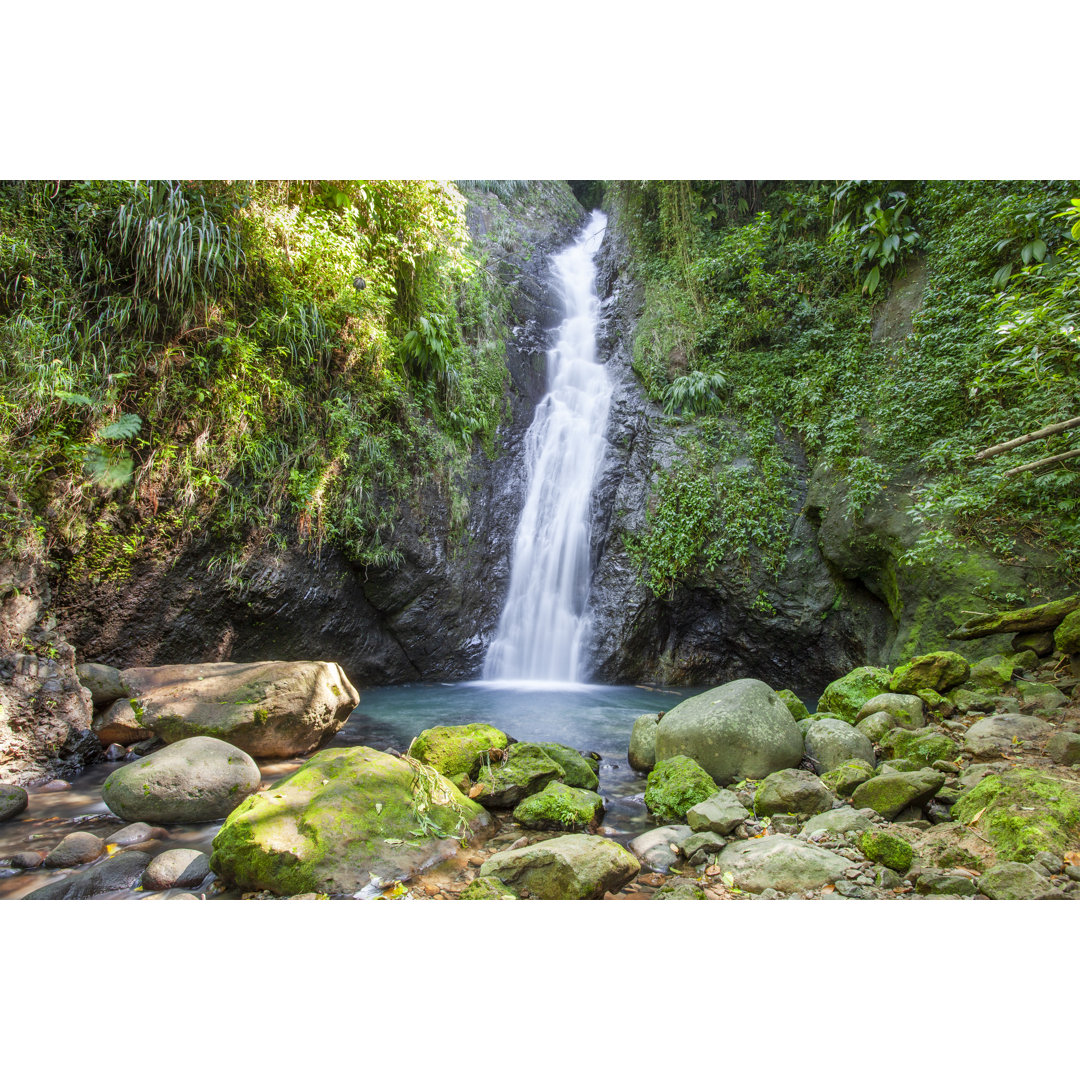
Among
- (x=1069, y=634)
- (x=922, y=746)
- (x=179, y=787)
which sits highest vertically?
(x=1069, y=634)

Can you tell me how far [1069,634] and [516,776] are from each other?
3.93 meters

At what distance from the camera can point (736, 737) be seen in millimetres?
3590

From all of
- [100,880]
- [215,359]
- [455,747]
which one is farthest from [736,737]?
[215,359]

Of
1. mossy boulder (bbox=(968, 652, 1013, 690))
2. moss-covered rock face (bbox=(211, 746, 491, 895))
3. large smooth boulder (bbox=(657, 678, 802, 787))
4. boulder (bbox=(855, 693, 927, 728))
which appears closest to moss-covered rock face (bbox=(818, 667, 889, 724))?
boulder (bbox=(855, 693, 927, 728))

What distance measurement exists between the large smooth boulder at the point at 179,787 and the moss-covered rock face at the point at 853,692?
4260 mm

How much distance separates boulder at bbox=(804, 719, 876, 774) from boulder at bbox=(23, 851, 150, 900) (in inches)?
148

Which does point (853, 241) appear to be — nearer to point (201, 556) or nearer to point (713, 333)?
point (713, 333)

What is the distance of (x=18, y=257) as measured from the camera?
4027 mm

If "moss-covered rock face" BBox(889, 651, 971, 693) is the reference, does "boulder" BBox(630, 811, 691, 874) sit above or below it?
below

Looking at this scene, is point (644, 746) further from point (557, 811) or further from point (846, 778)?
point (846, 778)

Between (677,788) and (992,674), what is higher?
(992,674)

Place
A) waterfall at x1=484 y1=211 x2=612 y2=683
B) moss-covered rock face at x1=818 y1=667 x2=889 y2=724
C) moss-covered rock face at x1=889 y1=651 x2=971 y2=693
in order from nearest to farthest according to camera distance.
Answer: moss-covered rock face at x1=889 y1=651 x2=971 y2=693, moss-covered rock face at x1=818 y1=667 x2=889 y2=724, waterfall at x1=484 y1=211 x2=612 y2=683

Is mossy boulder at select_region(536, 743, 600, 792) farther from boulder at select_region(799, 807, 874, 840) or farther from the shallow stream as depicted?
boulder at select_region(799, 807, 874, 840)

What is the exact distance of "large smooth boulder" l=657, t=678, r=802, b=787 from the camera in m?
3.54
